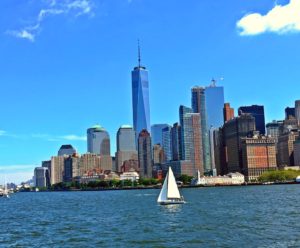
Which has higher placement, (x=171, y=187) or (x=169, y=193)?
(x=171, y=187)

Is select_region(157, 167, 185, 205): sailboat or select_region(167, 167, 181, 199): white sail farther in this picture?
select_region(157, 167, 185, 205): sailboat

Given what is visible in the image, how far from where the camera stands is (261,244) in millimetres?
46375

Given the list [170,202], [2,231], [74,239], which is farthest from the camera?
[170,202]

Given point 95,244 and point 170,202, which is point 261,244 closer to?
point 95,244

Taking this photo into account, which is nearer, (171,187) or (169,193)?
(169,193)

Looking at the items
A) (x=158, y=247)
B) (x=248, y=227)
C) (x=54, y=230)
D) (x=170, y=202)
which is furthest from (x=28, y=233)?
(x=170, y=202)

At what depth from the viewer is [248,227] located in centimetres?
5916

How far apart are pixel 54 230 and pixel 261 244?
28908 millimetres

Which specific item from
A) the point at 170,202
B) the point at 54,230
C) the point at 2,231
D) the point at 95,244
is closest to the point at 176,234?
the point at 95,244

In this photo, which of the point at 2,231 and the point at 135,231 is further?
the point at 2,231

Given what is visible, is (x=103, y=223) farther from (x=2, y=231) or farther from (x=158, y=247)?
(x=158, y=247)

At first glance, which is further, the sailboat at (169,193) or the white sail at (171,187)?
the sailboat at (169,193)

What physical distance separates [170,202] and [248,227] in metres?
47.9

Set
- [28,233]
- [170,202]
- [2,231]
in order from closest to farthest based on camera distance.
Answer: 1. [28,233]
2. [2,231]
3. [170,202]
